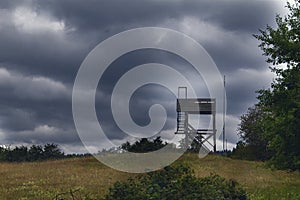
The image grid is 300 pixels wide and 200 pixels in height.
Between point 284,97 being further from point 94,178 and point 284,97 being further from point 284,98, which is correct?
point 94,178

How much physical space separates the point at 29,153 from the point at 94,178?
35.1 meters

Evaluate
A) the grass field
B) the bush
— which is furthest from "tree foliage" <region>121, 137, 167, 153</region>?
the bush

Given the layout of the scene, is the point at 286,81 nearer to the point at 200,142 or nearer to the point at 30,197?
the point at 30,197

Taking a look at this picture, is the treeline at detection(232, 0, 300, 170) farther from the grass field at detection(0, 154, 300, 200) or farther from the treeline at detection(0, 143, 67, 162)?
the treeline at detection(0, 143, 67, 162)

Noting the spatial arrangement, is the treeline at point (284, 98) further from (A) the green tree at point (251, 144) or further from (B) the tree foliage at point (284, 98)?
(A) the green tree at point (251, 144)

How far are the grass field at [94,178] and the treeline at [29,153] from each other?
76.0ft

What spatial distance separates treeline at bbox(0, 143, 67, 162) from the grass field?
23.2m

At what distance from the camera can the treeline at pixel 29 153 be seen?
196 feet

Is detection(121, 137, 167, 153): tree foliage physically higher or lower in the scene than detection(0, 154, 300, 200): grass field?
higher

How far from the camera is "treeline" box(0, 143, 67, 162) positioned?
59.6 metres

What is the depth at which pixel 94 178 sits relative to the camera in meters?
28.3

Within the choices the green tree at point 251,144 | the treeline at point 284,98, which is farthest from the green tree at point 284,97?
the green tree at point 251,144

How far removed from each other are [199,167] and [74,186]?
1267cm

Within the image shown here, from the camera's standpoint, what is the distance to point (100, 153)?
44.8 meters
